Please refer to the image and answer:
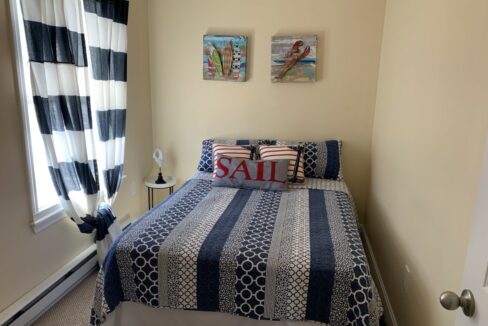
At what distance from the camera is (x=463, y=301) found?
829 mm

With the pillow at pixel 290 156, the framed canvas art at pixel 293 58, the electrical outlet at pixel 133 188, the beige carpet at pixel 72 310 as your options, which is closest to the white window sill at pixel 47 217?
the beige carpet at pixel 72 310

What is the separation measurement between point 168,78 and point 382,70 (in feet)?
6.26

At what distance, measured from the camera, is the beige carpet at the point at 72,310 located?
2.05 metres

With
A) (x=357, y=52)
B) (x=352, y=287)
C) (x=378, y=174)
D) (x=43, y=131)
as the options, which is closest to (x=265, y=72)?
(x=357, y=52)

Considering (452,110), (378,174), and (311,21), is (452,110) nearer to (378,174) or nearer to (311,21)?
(378,174)

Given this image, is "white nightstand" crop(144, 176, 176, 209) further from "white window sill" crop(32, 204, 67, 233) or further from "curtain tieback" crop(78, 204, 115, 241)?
"white window sill" crop(32, 204, 67, 233)

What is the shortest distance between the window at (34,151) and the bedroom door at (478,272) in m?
2.08

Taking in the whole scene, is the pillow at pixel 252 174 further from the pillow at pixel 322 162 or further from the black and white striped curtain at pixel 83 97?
the black and white striped curtain at pixel 83 97

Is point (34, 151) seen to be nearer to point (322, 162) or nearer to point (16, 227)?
point (16, 227)

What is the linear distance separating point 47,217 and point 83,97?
30.7 inches

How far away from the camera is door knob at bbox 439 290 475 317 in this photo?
81cm

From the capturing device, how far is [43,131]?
1983 mm

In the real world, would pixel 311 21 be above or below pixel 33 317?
above

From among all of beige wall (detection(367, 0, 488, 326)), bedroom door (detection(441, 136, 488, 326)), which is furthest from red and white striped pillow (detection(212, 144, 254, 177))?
bedroom door (detection(441, 136, 488, 326))
